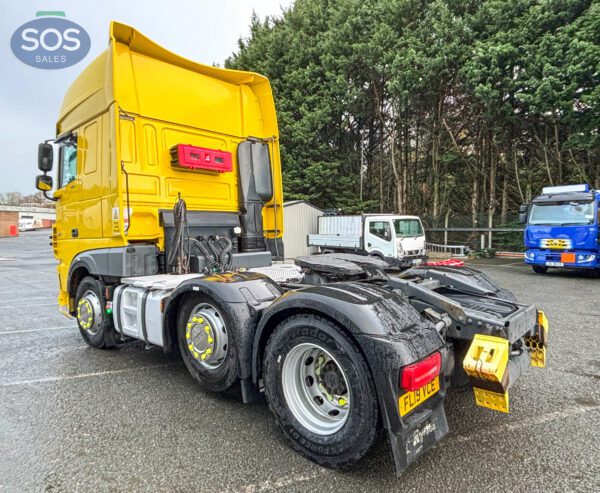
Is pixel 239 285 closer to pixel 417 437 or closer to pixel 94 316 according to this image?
pixel 417 437

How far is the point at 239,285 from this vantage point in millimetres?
2887

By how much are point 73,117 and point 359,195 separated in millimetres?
18994

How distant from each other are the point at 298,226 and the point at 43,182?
12.5 meters

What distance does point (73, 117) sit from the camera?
472 centimetres

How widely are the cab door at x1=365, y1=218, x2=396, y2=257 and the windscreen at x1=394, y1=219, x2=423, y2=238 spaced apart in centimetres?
29

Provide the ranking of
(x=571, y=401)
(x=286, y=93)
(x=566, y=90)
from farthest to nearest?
(x=286, y=93) → (x=566, y=90) → (x=571, y=401)

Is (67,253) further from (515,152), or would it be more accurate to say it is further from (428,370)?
(515,152)

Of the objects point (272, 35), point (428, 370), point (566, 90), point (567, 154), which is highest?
point (272, 35)

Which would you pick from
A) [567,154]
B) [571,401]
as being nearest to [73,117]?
[571,401]

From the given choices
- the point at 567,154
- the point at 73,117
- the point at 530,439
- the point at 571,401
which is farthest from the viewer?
the point at 567,154

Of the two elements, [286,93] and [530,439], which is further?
[286,93]

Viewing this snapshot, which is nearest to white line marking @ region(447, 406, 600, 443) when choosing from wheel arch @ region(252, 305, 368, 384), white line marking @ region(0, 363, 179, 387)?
wheel arch @ region(252, 305, 368, 384)

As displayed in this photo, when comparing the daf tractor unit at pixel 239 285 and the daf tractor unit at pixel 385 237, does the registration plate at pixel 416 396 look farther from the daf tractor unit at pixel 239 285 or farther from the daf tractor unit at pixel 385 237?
the daf tractor unit at pixel 385 237

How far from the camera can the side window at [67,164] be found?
4.73 meters
